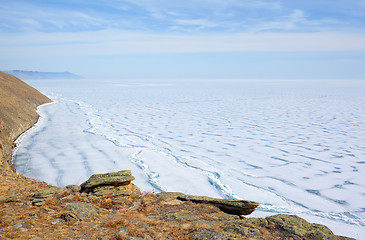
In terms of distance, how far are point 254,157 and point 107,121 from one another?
20085 mm

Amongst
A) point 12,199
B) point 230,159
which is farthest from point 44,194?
point 230,159

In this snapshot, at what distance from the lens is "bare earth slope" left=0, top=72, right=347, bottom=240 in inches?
287

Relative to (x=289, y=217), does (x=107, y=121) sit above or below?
below

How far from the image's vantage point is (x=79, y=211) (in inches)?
336

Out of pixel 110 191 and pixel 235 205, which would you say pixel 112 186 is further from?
pixel 235 205

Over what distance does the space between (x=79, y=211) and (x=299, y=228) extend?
21.5ft

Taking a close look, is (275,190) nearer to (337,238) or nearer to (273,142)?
(337,238)

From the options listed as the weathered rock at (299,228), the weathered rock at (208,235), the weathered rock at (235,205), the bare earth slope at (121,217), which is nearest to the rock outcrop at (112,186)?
the bare earth slope at (121,217)

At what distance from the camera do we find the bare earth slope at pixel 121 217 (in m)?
7.28

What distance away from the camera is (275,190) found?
1405 centimetres

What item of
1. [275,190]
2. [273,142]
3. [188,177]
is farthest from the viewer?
[273,142]

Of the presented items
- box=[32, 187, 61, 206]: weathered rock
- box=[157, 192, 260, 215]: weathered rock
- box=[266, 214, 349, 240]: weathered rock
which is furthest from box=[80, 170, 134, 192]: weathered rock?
box=[266, 214, 349, 240]: weathered rock

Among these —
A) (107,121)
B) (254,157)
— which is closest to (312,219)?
(254,157)

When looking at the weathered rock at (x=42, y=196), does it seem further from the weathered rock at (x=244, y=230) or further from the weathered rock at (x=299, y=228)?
the weathered rock at (x=299, y=228)
